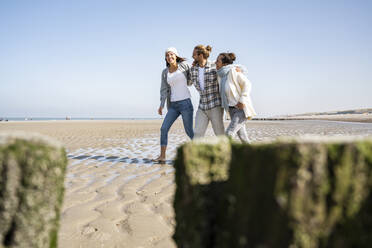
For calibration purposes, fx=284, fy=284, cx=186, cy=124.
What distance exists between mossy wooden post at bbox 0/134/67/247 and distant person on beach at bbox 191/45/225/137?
3803 mm

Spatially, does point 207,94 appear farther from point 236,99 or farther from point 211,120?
point 236,99

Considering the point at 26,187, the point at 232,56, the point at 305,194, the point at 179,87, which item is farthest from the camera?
the point at 179,87

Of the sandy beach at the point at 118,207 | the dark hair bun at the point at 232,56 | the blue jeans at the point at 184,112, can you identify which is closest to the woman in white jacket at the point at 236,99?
the dark hair bun at the point at 232,56

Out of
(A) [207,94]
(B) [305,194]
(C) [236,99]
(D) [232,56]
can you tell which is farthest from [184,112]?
(B) [305,194]

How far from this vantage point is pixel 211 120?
4883mm

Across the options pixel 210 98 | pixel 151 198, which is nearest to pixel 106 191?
pixel 151 198

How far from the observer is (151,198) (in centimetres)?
348

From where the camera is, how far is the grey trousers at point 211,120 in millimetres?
4801

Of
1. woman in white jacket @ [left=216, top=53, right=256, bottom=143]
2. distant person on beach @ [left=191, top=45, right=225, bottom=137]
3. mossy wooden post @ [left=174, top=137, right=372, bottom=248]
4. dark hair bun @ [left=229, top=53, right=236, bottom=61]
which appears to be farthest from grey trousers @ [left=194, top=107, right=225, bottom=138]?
mossy wooden post @ [left=174, top=137, right=372, bottom=248]

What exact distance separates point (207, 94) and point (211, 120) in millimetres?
456

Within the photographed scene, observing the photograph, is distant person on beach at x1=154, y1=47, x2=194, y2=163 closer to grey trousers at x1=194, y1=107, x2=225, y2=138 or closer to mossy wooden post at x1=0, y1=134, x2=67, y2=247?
grey trousers at x1=194, y1=107, x2=225, y2=138

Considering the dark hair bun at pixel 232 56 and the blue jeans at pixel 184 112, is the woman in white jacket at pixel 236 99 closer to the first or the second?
the dark hair bun at pixel 232 56

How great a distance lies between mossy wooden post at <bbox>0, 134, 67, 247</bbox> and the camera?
1053 mm

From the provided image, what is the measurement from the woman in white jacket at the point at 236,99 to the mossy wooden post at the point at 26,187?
3.56 m
